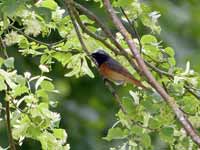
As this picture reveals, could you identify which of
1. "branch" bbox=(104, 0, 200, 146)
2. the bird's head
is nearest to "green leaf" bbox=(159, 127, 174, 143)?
the bird's head

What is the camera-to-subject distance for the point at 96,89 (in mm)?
6391

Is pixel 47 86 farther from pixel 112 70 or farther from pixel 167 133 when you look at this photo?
pixel 112 70

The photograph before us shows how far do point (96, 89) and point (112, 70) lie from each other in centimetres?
231

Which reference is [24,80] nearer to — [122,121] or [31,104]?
[31,104]

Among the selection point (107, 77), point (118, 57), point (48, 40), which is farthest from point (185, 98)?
point (48, 40)

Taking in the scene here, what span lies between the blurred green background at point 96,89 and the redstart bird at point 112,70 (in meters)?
1.12

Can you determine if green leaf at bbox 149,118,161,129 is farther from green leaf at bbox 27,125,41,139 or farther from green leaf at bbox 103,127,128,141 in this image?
green leaf at bbox 27,125,41,139

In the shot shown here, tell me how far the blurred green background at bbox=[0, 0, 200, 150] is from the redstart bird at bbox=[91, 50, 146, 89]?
1116 mm

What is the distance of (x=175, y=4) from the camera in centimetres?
586

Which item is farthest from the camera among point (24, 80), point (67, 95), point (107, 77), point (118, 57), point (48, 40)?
point (67, 95)

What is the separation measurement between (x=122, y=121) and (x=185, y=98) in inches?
9.8

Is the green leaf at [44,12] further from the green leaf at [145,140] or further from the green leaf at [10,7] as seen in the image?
the green leaf at [145,140]

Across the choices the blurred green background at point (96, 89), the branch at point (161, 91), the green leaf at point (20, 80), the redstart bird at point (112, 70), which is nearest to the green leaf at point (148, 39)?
the redstart bird at point (112, 70)

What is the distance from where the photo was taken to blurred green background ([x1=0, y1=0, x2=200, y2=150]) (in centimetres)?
554
